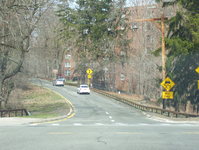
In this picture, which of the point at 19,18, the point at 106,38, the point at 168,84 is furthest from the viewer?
the point at 106,38

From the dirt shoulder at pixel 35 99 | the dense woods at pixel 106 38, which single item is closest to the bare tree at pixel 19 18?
the dense woods at pixel 106 38

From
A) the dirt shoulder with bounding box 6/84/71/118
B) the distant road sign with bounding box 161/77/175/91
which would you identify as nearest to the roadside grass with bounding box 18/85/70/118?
the dirt shoulder with bounding box 6/84/71/118

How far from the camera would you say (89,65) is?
6391cm

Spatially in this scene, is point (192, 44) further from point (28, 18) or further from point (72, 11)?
point (72, 11)

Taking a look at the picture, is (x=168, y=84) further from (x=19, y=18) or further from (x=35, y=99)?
(x=35, y=99)

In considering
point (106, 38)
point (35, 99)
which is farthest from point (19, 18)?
point (35, 99)

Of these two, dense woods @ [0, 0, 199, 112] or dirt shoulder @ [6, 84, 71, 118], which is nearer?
dense woods @ [0, 0, 199, 112]

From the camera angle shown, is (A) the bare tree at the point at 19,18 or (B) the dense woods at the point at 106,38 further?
(B) the dense woods at the point at 106,38

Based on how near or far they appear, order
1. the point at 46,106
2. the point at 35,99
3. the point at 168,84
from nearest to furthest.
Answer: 1. the point at 168,84
2. the point at 46,106
3. the point at 35,99

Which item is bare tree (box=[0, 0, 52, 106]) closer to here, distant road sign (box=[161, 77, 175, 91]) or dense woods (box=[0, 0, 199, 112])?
dense woods (box=[0, 0, 199, 112])

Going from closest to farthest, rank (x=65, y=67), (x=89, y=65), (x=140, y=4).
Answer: (x=140, y=4), (x=89, y=65), (x=65, y=67)

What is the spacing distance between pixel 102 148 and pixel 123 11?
26.8 meters

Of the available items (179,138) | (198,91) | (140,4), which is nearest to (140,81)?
(140,4)

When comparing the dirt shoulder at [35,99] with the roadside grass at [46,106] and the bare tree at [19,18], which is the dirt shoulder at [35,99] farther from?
the bare tree at [19,18]
